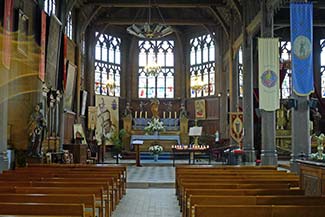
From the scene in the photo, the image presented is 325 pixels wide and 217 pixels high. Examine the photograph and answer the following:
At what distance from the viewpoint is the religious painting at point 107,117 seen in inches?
1072

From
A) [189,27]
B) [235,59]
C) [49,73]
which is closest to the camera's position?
[49,73]

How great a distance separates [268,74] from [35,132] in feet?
24.0

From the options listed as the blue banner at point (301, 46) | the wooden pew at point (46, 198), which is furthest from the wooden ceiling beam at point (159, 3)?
the wooden pew at point (46, 198)

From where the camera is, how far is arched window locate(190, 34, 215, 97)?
1142 inches

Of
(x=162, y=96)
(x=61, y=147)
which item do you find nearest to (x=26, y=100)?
(x=61, y=147)

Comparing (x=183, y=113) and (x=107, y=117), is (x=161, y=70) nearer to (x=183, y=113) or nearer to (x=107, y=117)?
(x=183, y=113)

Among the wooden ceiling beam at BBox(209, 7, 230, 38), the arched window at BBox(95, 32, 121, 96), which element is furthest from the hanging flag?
the arched window at BBox(95, 32, 121, 96)

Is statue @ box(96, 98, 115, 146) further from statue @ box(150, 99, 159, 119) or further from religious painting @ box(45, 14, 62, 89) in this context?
religious painting @ box(45, 14, 62, 89)

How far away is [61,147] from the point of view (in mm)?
18531

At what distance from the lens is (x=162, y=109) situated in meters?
30.4

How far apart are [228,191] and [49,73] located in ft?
42.1

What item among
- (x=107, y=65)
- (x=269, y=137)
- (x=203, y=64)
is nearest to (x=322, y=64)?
(x=203, y=64)

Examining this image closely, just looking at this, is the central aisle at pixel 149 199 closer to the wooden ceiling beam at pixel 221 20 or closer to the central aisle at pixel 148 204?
the central aisle at pixel 148 204

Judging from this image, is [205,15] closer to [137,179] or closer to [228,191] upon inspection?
[137,179]
